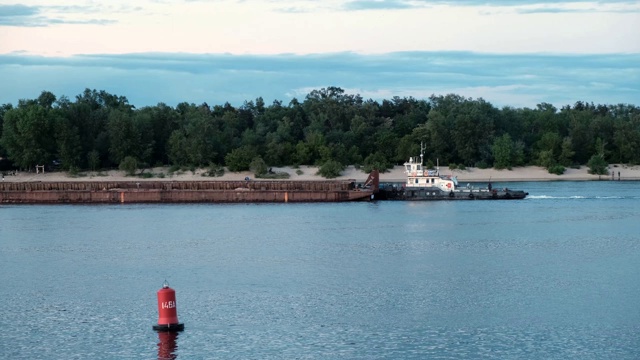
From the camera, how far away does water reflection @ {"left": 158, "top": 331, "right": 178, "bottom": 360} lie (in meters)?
38.2

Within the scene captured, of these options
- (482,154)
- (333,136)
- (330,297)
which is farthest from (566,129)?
(330,297)

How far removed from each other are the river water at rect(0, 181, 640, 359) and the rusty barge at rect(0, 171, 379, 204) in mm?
14393

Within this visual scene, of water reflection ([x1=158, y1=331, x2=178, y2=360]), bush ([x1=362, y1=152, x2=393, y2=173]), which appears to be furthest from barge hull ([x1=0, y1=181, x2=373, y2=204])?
water reflection ([x1=158, y1=331, x2=178, y2=360])

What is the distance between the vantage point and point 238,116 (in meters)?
179

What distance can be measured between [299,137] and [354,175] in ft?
65.2

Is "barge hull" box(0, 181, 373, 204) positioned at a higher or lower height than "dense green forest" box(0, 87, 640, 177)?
lower

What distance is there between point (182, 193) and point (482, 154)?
62.0 metres

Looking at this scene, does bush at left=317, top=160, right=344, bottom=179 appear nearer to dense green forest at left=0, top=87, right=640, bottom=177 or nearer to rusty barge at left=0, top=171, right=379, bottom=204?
dense green forest at left=0, top=87, right=640, bottom=177

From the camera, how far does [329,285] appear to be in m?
52.3

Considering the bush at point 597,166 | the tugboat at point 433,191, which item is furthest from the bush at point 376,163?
the tugboat at point 433,191

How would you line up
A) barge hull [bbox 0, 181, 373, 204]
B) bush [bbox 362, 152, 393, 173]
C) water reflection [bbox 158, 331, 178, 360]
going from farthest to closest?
bush [bbox 362, 152, 393, 173] → barge hull [bbox 0, 181, 373, 204] → water reflection [bbox 158, 331, 178, 360]

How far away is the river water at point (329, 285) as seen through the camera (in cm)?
3975

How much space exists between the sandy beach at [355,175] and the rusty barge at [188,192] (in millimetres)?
33211

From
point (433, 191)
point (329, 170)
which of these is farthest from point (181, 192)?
point (329, 170)
